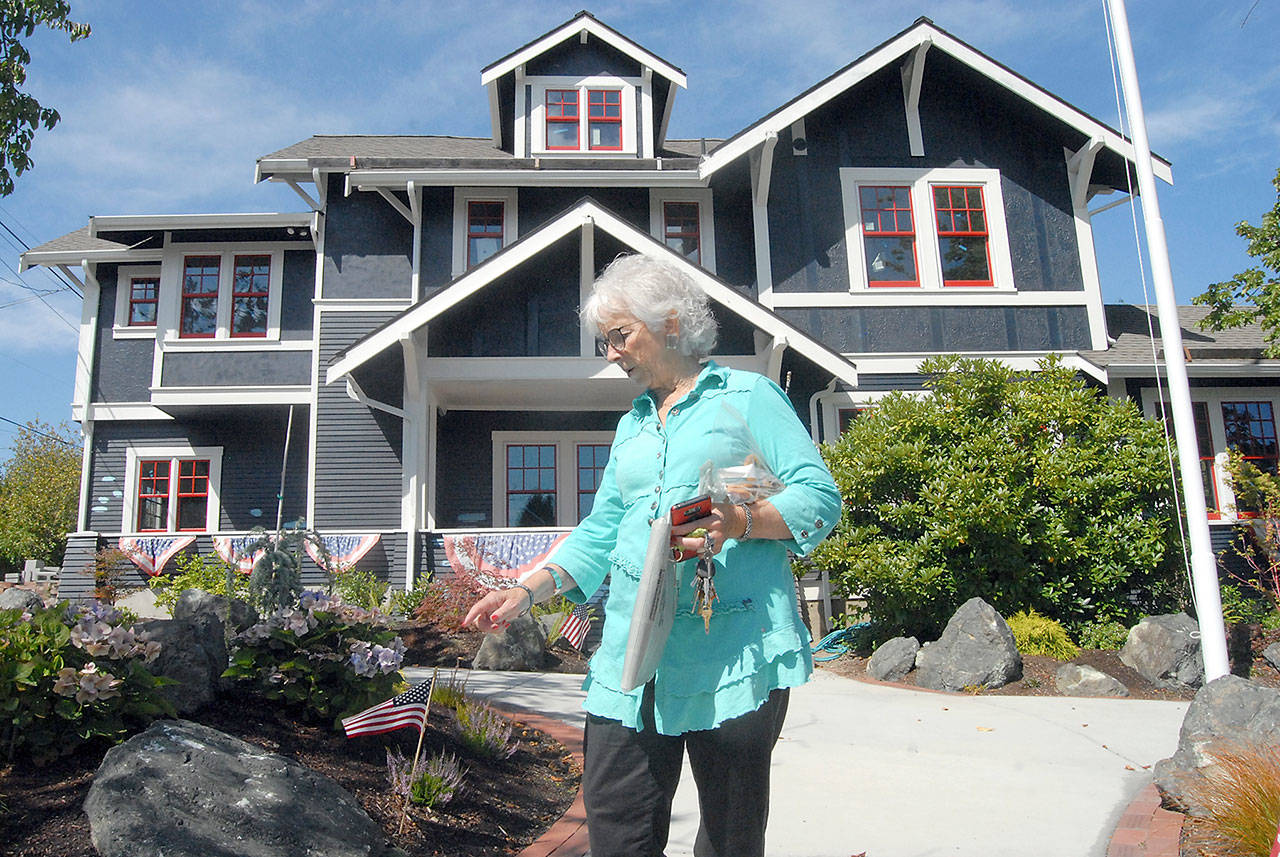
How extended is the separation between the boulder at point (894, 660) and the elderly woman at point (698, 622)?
6.11 metres

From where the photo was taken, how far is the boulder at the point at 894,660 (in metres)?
7.75

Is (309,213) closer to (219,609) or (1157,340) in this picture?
(219,609)

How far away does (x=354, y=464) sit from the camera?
12.4 meters

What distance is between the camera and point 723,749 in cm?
197

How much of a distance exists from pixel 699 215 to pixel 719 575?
37.6 feet

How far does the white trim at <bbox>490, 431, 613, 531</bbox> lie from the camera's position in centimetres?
1272

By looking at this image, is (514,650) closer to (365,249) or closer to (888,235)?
(365,249)

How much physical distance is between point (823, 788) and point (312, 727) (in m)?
2.55

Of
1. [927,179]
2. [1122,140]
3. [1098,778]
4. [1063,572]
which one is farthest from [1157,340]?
[1098,778]

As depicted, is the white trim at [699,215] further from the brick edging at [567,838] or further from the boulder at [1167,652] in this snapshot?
the brick edging at [567,838]

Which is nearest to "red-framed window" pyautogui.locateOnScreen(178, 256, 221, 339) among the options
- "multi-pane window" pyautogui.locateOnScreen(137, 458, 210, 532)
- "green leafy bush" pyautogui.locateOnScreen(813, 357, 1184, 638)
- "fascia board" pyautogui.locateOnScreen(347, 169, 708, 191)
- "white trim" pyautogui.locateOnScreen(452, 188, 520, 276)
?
→ "multi-pane window" pyautogui.locateOnScreen(137, 458, 210, 532)

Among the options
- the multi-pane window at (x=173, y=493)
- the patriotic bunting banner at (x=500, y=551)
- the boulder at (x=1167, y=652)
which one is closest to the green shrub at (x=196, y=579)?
the multi-pane window at (x=173, y=493)

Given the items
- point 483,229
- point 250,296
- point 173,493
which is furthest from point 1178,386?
point 173,493

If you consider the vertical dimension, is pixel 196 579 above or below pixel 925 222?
below
